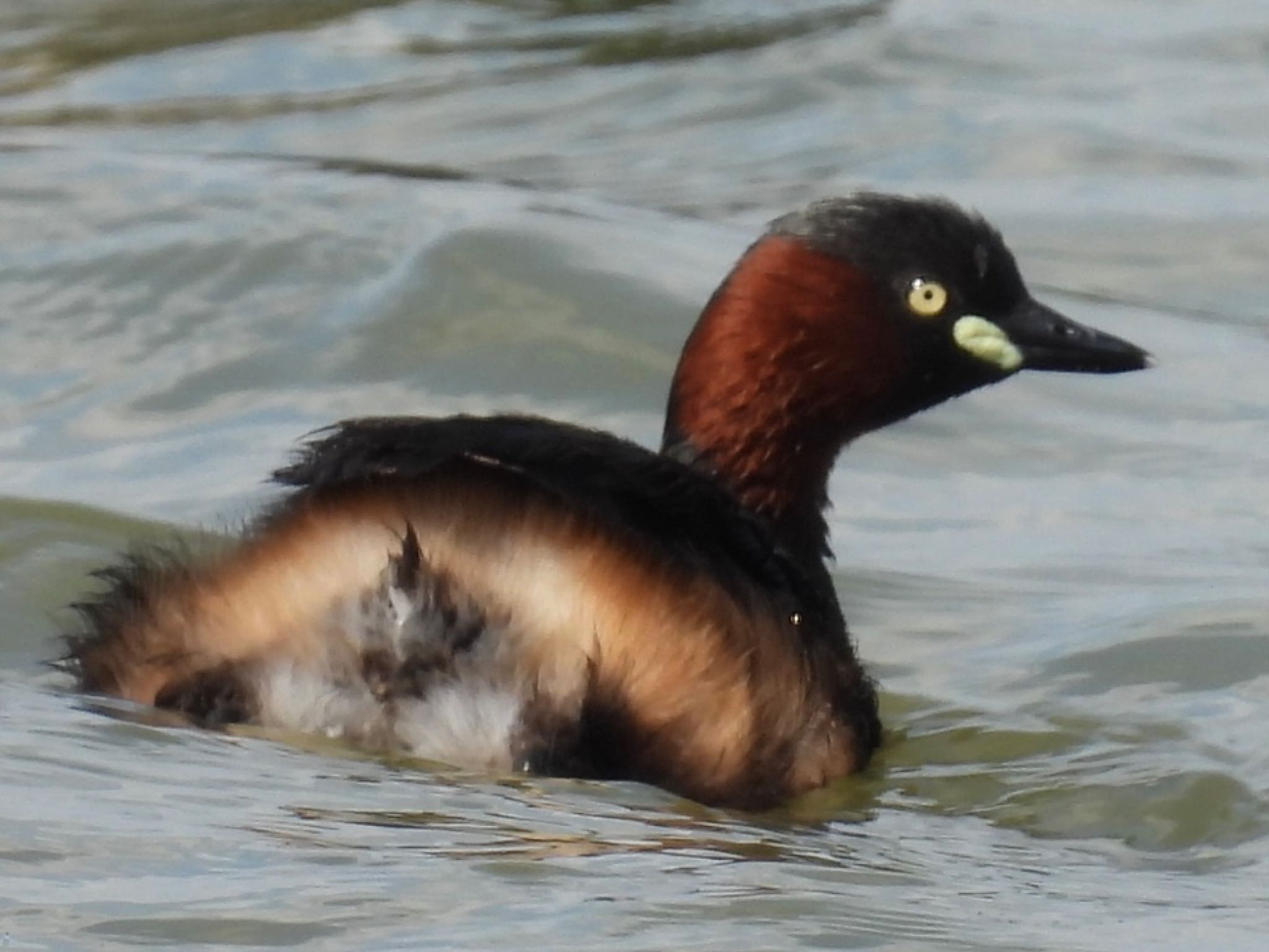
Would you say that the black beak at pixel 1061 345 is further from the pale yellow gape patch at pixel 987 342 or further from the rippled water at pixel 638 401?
A: the rippled water at pixel 638 401

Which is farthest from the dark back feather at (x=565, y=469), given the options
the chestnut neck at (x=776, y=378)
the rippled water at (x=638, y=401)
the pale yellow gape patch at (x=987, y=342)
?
the pale yellow gape patch at (x=987, y=342)

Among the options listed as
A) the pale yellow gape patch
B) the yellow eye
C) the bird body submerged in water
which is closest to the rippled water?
the bird body submerged in water

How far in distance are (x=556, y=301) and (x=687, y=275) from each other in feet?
1.48

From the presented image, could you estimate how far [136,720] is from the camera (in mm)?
4535

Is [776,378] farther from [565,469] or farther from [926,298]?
[565,469]

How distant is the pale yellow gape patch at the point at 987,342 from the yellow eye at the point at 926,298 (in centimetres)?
9

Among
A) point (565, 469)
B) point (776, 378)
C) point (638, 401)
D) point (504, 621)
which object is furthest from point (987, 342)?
point (638, 401)

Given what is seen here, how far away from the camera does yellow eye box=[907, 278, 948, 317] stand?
5488 mm

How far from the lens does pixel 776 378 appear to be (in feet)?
17.6

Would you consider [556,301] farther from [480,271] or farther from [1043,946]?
[1043,946]

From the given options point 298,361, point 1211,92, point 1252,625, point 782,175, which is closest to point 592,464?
point 1252,625

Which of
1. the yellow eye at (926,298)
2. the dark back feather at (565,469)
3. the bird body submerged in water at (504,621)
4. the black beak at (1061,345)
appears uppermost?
the yellow eye at (926,298)

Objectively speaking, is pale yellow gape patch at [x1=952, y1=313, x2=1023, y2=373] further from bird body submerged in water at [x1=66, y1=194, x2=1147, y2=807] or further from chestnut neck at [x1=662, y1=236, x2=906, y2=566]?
bird body submerged in water at [x1=66, y1=194, x2=1147, y2=807]

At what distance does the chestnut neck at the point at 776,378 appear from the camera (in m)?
5.34
